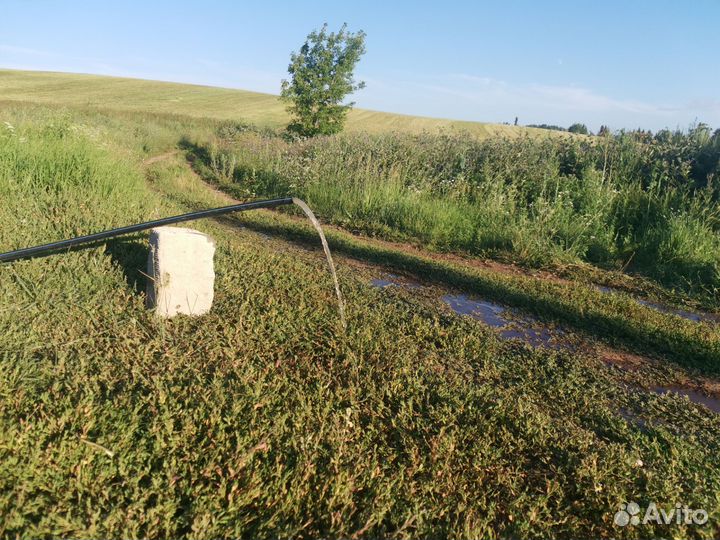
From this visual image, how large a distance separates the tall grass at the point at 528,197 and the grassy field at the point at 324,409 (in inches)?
62.6

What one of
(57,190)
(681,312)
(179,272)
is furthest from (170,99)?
(681,312)

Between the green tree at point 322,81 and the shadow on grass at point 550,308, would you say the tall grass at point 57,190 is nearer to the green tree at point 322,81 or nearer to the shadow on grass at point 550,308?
the shadow on grass at point 550,308

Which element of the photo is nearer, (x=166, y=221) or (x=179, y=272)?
(x=166, y=221)

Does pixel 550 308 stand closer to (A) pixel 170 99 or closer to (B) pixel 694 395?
(B) pixel 694 395

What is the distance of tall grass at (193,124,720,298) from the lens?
705 centimetres

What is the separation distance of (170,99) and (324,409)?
4514cm

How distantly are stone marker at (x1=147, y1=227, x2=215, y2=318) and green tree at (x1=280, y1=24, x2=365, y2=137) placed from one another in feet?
58.2

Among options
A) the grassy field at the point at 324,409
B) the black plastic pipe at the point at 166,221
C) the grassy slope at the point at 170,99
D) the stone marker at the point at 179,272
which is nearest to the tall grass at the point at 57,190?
the grassy field at the point at 324,409

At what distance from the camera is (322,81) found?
20.4 metres

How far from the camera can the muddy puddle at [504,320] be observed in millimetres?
4441

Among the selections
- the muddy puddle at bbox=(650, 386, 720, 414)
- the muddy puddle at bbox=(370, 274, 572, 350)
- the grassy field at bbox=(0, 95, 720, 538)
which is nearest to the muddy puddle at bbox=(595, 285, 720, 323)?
the grassy field at bbox=(0, 95, 720, 538)

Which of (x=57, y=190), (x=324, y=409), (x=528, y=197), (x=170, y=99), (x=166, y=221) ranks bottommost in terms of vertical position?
(x=324, y=409)

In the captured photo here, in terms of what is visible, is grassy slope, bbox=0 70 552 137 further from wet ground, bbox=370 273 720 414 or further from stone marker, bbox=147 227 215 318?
stone marker, bbox=147 227 215 318

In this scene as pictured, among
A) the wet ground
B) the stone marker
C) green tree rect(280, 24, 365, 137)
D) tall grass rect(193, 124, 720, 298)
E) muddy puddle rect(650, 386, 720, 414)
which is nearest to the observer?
muddy puddle rect(650, 386, 720, 414)
